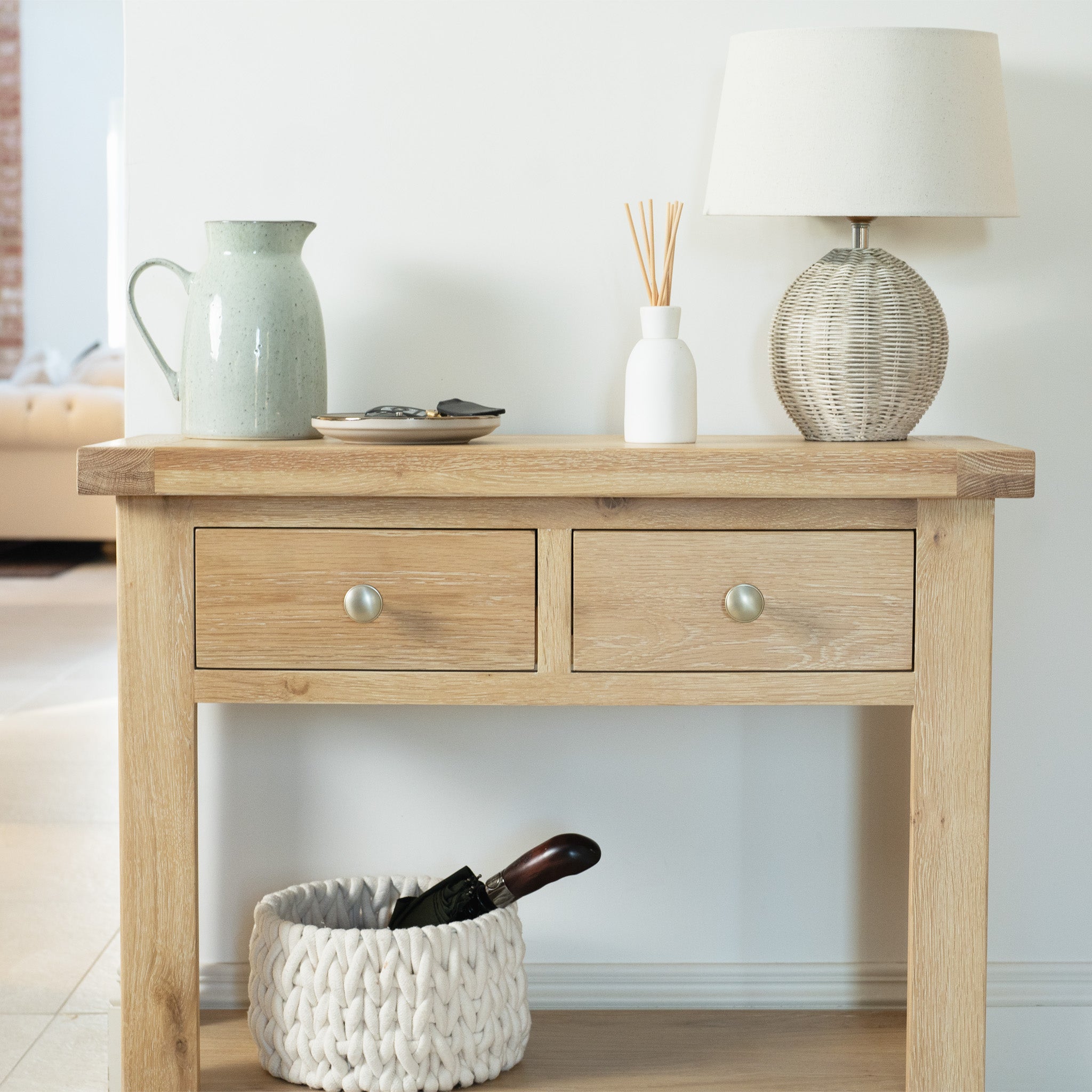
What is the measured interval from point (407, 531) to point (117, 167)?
294 inches

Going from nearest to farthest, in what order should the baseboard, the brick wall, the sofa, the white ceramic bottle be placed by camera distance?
the white ceramic bottle → the baseboard → the sofa → the brick wall

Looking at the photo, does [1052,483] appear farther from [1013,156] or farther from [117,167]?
[117,167]

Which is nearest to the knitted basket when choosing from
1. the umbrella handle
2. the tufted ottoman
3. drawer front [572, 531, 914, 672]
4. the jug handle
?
the umbrella handle

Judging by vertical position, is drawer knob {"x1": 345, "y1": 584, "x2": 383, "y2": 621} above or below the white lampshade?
below

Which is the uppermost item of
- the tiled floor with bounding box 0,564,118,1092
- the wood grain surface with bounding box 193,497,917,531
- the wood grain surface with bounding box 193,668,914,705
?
the wood grain surface with bounding box 193,497,917,531

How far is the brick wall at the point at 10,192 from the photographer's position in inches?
301

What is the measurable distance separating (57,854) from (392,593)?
1373 millimetres

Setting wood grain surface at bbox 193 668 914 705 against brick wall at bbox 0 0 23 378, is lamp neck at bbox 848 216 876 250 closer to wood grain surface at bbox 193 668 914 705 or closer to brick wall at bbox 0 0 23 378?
wood grain surface at bbox 193 668 914 705

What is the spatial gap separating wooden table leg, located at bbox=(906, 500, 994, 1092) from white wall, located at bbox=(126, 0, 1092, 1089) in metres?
0.34

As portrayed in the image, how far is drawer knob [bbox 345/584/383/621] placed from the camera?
1.13m

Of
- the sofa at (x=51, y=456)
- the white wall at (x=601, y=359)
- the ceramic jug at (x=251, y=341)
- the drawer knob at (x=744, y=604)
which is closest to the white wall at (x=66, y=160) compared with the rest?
the sofa at (x=51, y=456)

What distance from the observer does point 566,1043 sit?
142 centimetres

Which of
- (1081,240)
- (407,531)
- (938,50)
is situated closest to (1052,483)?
(1081,240)

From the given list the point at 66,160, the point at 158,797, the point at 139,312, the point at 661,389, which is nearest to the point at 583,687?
the point at 661,389
